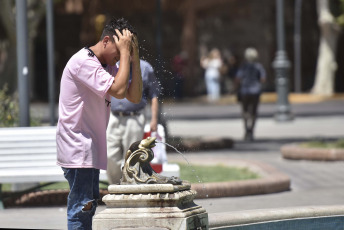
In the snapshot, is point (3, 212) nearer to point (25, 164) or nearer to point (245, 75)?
point (25, 164)

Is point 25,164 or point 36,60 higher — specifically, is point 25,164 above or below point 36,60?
below

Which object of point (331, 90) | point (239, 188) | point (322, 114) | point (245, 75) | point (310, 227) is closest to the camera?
point (310, 227)

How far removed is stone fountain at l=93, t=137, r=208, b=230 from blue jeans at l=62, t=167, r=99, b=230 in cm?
10

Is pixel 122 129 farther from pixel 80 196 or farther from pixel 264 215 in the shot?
pixel 80 196

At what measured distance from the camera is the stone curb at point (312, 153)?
47.6 feet

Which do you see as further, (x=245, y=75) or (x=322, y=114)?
(x=322, y=114)

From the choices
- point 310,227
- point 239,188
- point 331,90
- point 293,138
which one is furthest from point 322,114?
point 310,227

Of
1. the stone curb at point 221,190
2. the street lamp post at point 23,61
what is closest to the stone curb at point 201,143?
the stone curb at point 221,190

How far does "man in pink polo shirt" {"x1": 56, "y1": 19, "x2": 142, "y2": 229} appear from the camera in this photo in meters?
5.96

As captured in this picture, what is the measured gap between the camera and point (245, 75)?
1923 cm

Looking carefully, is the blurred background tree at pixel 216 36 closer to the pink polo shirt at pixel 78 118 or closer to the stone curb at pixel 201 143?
the stone curb at pixel 201 143

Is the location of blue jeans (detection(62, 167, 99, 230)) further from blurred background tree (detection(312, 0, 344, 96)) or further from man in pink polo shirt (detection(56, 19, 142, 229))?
blurred background tree (detection(312, 0, 344, 96))

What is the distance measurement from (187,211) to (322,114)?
2205cm

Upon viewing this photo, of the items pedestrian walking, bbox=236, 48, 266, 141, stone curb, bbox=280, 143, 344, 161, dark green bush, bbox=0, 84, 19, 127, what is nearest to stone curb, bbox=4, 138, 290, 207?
dark green bush, bbox=0, 84, 19, 127
